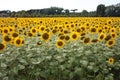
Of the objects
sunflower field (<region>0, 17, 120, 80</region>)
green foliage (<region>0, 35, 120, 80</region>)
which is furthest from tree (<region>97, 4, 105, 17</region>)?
green foliage (<region>0, 35, 120, 80</region>)

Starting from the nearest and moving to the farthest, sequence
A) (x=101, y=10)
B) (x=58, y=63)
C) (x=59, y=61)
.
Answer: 1. (x=59, y=61)
2. (x=58, y=63)
3. (x=101, y=10)

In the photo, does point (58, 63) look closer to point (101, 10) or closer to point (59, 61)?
point (59, 61)

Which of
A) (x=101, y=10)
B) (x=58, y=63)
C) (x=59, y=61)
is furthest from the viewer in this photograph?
(x=101, y=10)

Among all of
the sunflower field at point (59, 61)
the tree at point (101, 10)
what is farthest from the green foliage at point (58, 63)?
the tree at point (101, 10)

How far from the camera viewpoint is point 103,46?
236 inches

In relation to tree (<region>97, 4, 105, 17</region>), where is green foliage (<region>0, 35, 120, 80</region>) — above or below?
above

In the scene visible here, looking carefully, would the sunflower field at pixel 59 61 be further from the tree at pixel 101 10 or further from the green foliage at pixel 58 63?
the tree at pixel 101 10

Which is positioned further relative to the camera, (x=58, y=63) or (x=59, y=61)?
(x=58, y=63)

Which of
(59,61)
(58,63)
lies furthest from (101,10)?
(59,61)

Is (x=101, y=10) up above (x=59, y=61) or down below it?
below

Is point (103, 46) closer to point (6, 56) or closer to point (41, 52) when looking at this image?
point (41, 52)

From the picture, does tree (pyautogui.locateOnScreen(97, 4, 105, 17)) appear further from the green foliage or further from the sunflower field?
the green foliage

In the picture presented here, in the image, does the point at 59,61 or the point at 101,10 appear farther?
the point at 101,10

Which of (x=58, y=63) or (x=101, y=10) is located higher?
(x=58, y=63)
